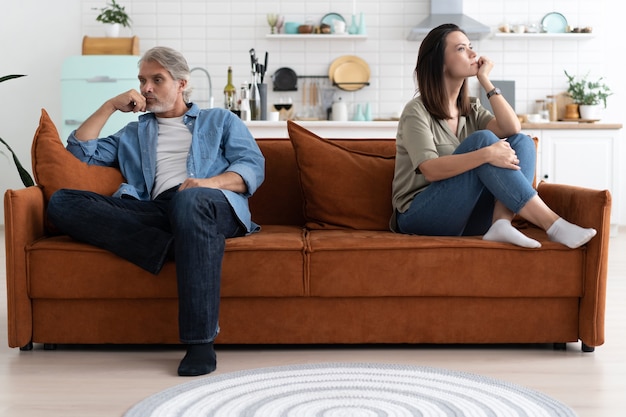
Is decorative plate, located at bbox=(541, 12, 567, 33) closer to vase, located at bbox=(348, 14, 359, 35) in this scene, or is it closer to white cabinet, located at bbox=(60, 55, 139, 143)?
vase, located at bbox=(348, 14, 359, 35)

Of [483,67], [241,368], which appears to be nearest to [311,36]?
[483,67]

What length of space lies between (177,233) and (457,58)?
1.32m

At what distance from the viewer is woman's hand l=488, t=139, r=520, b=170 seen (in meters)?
2.83

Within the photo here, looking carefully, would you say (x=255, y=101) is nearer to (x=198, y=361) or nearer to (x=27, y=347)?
(x=27, y=347)

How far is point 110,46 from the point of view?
6598mm

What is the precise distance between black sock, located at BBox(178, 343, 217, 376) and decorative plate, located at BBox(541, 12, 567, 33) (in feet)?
17.5

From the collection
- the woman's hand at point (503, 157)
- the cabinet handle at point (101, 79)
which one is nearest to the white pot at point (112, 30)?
the cabinet handle at point (101, 79)

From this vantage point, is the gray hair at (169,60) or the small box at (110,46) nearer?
the gray hair at (169,60)

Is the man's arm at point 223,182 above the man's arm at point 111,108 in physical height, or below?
below

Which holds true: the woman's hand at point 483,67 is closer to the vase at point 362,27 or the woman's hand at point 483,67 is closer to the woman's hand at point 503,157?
the woman's hand at point 503,157

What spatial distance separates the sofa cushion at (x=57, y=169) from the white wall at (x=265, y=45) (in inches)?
154

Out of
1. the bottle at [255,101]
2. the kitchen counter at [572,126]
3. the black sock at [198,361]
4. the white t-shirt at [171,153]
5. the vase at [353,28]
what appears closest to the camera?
the black sock at [198,361]

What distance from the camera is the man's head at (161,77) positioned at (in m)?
3.16

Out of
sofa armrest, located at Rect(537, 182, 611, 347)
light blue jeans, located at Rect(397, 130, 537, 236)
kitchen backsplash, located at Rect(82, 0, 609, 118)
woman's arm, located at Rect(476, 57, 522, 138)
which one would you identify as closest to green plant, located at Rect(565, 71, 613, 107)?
kitchen backsplash, located at Rect(82, 0, 609, 118)
